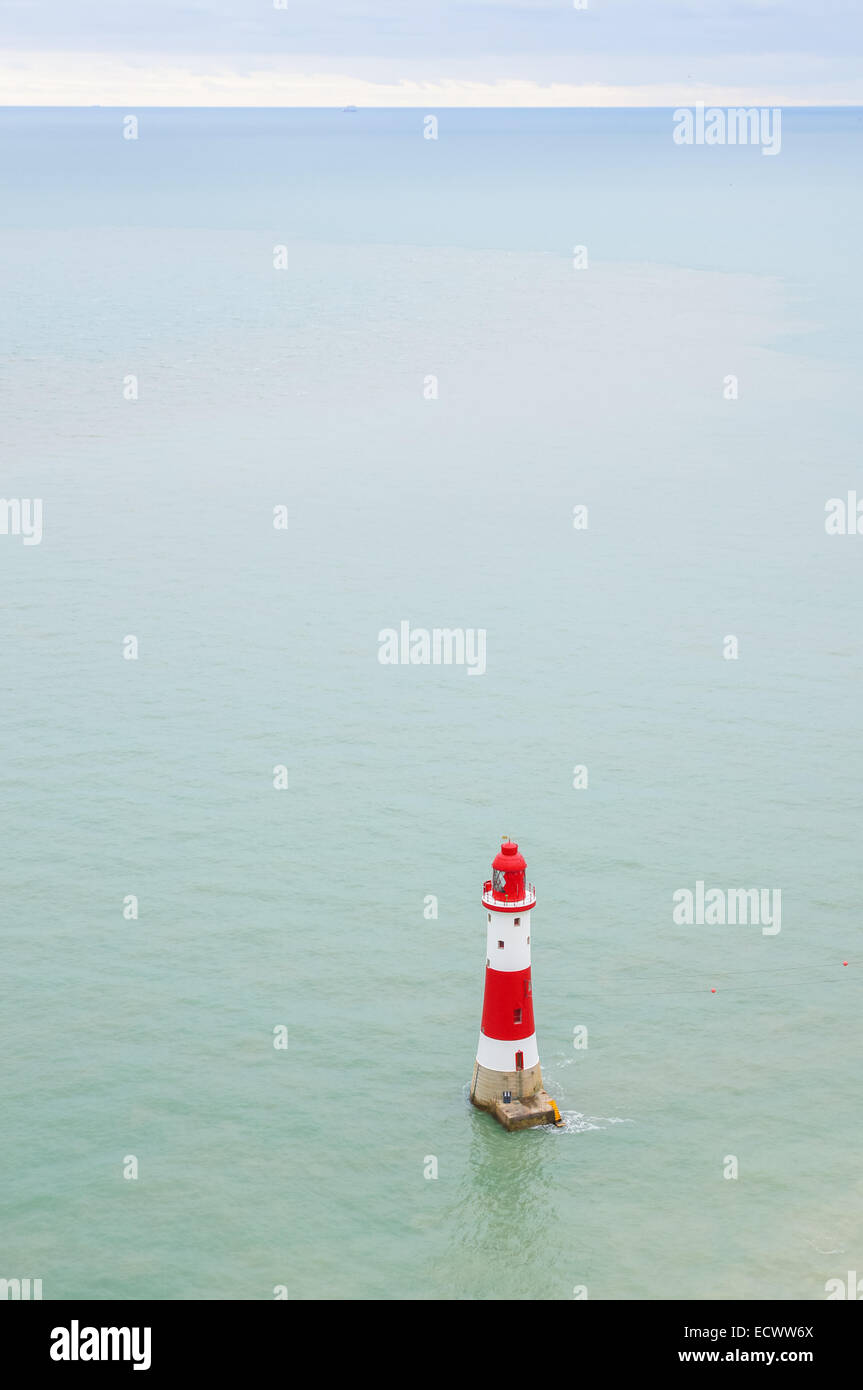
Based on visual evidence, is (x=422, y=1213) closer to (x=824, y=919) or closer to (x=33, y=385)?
(x=824, y=919)

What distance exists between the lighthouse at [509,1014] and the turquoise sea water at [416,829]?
14.2 inches

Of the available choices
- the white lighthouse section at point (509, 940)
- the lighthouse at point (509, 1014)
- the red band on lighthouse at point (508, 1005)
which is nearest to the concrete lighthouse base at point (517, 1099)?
the lighthouse at point (509, 1014)

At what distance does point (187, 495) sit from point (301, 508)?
3596 mm

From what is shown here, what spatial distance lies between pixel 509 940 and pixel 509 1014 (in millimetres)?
962

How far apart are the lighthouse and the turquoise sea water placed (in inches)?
14.2

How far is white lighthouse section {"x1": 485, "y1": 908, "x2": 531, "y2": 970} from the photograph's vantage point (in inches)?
849

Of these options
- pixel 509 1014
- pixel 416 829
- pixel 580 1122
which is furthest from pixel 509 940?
pixel 416 829

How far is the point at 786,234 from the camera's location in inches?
5015

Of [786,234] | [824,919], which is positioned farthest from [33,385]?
[786,234]

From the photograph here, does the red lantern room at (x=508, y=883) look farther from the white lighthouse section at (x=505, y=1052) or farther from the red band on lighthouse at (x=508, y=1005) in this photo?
the white lighthouse section at (x=505, y=1052)

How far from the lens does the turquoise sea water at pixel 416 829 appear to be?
70.2 ft

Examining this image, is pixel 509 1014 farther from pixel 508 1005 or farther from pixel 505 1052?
pixel 505 1052

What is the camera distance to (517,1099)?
22.7 m

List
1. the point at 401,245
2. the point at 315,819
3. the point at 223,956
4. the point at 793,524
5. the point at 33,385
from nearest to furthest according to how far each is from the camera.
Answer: the point at 223,956 → the point at 315,819 → the point at 793,524 → the point at 33,385 → the point at 401,245
